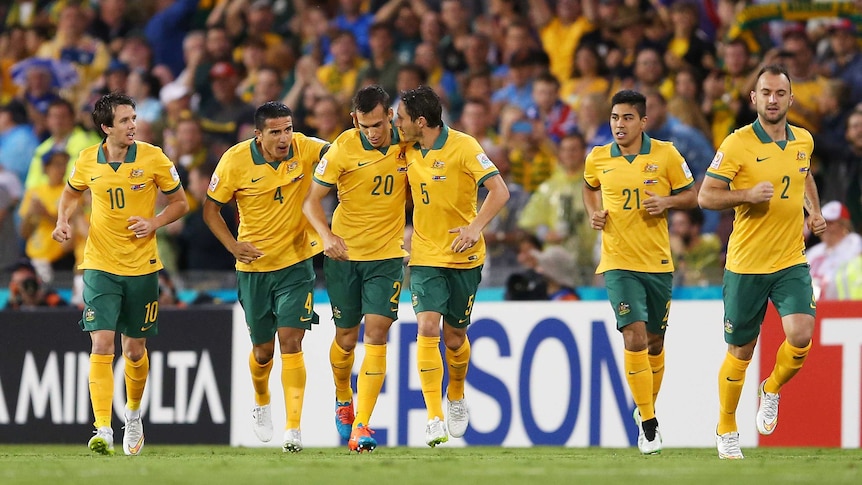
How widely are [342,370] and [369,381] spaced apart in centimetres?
83

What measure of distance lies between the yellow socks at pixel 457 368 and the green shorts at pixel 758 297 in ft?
6.93

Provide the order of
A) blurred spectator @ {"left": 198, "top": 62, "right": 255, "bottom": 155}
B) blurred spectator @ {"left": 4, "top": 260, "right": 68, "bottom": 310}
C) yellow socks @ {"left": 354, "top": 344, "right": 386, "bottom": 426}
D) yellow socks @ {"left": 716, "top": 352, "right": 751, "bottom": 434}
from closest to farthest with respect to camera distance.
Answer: yellow socks @ {"left": 716, "top": 352, "right": 751, "bottom": 434}, yellow socks @ {"left": 354, "top": 344, "right": 386, "bottom": 426}, blurred spectator @ {"left": 4, "top": 260, "right": 68, "bottom": 310}, blurred spectator @ {"left": 198, "top": 62, "right": 255, "bottom": 155}

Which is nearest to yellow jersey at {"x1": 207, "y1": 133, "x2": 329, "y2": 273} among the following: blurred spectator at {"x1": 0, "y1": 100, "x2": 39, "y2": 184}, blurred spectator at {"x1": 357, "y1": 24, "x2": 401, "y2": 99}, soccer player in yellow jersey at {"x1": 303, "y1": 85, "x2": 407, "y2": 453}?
soccer player in yellow jersey at {"x1": 303, "y1": 85, "x2": 407, "y2": 453}

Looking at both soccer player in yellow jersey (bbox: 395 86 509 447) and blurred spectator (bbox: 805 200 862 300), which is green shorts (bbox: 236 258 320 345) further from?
blurred spectator (bbox: 805 200 862 300)

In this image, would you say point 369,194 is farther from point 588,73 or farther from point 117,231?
Answer: point 588,73

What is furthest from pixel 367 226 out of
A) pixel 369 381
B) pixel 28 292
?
pixel 28 292

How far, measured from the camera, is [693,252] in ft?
46.1

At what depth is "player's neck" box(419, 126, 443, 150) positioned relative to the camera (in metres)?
10.9

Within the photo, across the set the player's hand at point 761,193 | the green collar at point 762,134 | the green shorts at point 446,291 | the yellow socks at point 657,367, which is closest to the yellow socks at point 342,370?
Result: the green shorts at point 446,291

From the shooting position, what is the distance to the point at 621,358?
13.4 metres

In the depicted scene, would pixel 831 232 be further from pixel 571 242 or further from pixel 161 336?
pixel 161 336

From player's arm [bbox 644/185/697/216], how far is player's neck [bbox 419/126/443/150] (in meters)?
1.62

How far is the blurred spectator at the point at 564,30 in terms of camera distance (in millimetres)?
17250

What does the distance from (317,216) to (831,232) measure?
17.2ft
